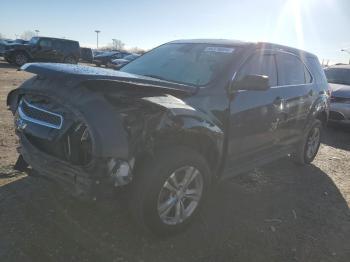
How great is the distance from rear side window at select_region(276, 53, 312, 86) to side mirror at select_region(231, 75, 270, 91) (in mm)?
1189

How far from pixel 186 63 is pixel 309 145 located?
300 cm

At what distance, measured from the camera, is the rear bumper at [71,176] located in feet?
9.69

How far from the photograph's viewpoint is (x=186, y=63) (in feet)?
14.4

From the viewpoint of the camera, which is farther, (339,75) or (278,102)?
(339,75)

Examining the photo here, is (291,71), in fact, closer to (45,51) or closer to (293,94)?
(293,94)

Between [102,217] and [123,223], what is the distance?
0.23 m

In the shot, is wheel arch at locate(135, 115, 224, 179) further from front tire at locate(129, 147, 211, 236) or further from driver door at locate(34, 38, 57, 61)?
driver door at locate(34, 38, 57, 61)

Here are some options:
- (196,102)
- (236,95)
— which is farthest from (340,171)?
(196,102)

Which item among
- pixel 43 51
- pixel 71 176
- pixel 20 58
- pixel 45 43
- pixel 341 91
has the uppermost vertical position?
pixel 71 176

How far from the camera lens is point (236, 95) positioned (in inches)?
160

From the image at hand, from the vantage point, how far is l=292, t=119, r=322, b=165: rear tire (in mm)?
6074

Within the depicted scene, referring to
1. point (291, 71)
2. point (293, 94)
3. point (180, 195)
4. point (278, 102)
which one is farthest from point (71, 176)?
point (291, 71)

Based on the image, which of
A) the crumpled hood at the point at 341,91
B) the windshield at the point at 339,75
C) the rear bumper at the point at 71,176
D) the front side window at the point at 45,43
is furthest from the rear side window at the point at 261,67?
the front side window at the point at 45,43

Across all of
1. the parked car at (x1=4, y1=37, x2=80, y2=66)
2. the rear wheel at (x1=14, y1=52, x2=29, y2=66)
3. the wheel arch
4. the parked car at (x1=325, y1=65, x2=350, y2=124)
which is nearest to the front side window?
the parked car at (x1=4, y1=37, x2=80, y2=66)
